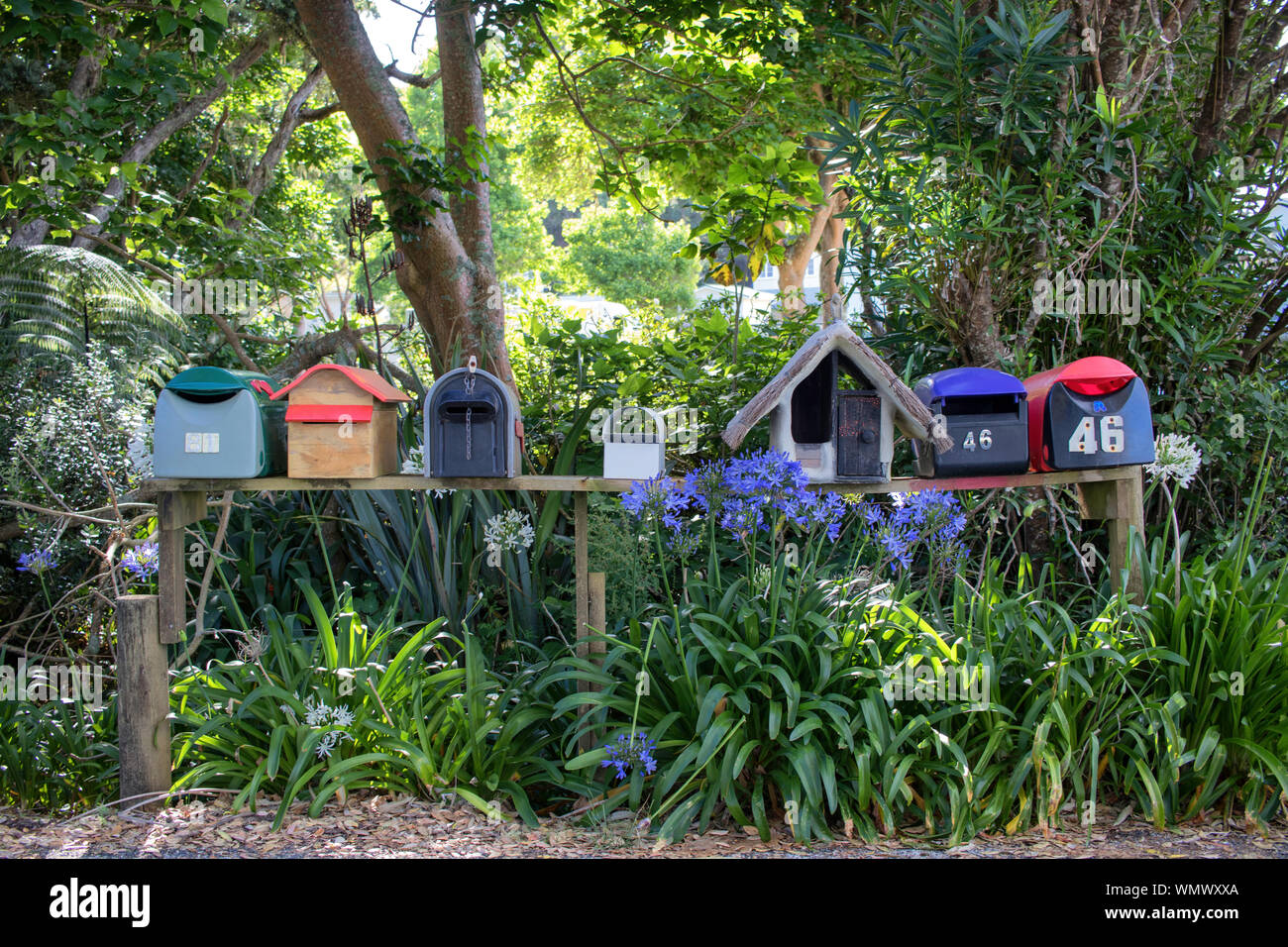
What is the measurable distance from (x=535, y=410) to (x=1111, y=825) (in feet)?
9.52

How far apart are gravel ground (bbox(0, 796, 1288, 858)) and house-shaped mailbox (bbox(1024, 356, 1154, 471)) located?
1.08m

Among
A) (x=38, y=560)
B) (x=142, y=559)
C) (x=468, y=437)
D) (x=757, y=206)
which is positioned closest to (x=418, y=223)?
(x=757, y=206)

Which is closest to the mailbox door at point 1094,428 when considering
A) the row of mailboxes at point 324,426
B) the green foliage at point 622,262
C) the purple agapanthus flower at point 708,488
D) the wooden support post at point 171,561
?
the purple agapanthus flower at point 708,488

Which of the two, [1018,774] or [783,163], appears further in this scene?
[783,163]

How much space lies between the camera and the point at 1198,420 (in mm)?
3715

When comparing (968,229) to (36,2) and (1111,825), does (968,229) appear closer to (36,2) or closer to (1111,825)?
(1111,825)

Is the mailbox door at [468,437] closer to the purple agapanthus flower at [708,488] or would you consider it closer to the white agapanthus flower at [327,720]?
the purple agapanthus flower at [708,488]

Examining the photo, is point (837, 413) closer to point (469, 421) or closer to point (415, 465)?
point (469, 421)

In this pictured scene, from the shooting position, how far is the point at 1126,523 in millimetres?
2900

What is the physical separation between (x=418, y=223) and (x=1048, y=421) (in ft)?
9.57

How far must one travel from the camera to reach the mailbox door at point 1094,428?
2.76 m

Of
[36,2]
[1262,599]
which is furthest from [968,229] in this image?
[36,2]

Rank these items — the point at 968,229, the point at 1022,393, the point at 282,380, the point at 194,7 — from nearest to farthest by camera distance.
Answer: the point at 1022,393, the point at 194,7, the point at 968,229, the point at 282,380

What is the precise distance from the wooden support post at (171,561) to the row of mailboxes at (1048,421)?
2382 millimetres
